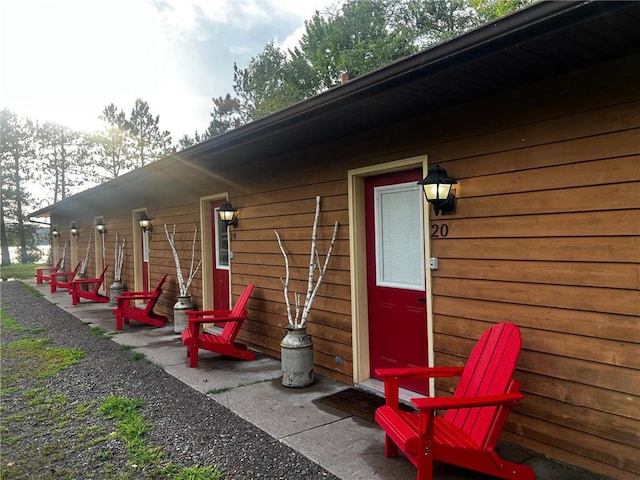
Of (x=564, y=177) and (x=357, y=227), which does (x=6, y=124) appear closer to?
(x=357, y=227)

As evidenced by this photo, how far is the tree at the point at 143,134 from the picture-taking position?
28.7 m

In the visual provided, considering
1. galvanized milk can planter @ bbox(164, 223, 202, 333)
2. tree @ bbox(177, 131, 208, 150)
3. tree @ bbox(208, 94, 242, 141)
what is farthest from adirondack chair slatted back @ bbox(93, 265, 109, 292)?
tree @ bbox(177, 131, 208, 150)

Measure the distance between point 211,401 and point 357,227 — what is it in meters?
1.83

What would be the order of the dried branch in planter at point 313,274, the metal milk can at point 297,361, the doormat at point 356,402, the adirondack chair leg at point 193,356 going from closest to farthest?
the doormat at point 356,402, the metal milk can at point 297,361, the dried branch in planter at point 313,274, the adirondack chair leg at point 193,356

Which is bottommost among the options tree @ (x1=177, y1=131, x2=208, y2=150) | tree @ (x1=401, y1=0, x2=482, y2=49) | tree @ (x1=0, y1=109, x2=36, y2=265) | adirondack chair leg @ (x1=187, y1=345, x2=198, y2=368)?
adirondack chair leg @ (x1=187, y1=345, x2=198, y2=368)

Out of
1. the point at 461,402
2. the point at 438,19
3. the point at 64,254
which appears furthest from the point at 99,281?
the point at 438,19

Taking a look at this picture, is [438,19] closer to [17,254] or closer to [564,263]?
[564,263]

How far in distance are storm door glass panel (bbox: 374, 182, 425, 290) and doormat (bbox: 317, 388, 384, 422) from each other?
2.97 ft

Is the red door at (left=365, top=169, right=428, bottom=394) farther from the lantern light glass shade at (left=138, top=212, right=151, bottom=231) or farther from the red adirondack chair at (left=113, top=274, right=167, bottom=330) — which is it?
the lantern light glass shade at (left=138, top=212, right=151, bottom=231)

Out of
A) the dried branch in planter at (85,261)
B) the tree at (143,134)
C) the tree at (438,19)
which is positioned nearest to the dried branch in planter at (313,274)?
the dried branch in planter at (85,261)

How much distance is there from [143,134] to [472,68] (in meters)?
29.7

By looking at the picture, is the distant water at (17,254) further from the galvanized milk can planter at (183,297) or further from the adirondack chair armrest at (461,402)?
the adirondack chair armrest at (461,402)

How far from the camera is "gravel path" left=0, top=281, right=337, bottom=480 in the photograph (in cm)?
248

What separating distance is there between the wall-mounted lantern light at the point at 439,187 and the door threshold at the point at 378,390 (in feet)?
4.82
